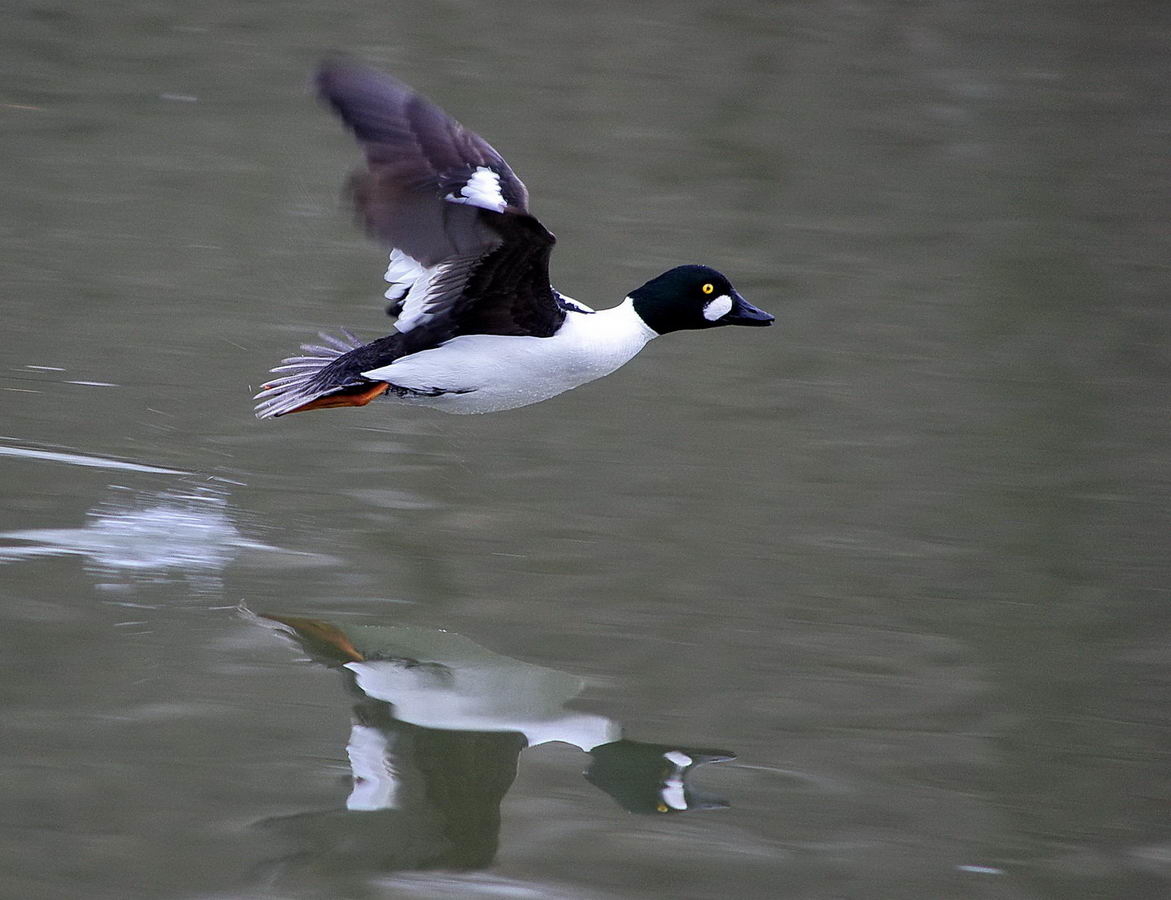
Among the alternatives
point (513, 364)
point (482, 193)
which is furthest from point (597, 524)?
point (482, 193)

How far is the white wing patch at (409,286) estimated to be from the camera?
5.05 metres

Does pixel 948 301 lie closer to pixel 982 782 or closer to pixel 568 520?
pixel 568 520

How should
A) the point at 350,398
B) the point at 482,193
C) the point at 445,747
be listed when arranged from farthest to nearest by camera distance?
1. the point at 350,398
2. the point at 482,193
3. the point at 445,747

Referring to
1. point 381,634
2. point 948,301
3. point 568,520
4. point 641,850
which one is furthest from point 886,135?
point 641,850

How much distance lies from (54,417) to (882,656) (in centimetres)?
339

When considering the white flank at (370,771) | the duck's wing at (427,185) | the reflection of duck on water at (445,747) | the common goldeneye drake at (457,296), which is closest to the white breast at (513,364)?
the common goldeneye drake at (457,296)

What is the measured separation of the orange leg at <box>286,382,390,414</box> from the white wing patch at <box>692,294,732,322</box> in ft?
4.00

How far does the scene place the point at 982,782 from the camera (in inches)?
170

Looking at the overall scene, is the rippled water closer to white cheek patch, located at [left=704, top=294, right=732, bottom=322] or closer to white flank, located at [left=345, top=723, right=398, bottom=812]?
white flank, located at [left=345, top=723, right=398, bottom=812]

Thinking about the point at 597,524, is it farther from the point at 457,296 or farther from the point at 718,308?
the point at 457,296

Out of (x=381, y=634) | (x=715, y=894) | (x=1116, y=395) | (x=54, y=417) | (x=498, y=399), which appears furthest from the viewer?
(x=1116, y=395)

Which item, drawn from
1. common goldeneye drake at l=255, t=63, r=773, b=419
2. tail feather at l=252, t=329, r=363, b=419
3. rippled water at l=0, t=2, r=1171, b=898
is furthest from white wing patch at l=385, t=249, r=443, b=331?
rippled water at l=0, t=2, r=1171, b=898

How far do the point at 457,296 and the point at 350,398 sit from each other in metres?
0.62

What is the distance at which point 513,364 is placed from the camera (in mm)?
5293
